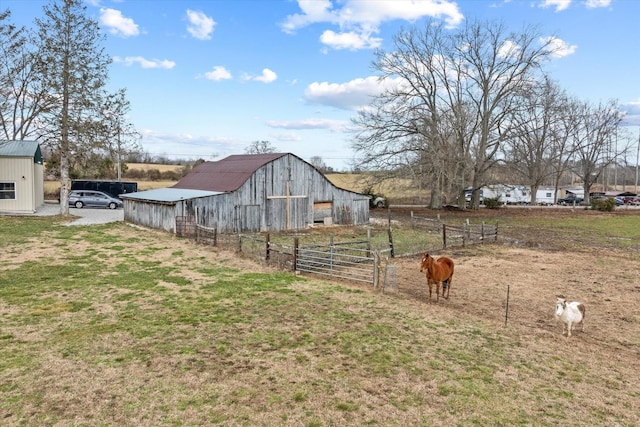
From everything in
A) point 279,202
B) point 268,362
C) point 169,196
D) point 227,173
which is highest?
point 227,173

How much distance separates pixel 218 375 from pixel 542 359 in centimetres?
609

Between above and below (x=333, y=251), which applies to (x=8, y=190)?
above

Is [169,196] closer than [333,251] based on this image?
No

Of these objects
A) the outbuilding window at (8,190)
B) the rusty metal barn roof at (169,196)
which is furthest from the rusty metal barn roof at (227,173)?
the outbuilding window at (8,190)

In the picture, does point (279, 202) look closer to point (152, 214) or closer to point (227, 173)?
point (227, 173)

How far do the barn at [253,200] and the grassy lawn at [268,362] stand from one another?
1119 cm

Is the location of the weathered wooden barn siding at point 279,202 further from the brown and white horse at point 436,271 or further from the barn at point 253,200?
the brown and white horse at point 436,271

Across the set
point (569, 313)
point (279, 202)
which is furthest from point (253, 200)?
point (569, 313)

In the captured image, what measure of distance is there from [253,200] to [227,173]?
12.7 ft

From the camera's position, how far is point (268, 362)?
7.43 meters

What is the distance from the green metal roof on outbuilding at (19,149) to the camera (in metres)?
29.2

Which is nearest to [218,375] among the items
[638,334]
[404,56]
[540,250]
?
[638,334]

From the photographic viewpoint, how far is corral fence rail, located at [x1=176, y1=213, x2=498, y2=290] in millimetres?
14086

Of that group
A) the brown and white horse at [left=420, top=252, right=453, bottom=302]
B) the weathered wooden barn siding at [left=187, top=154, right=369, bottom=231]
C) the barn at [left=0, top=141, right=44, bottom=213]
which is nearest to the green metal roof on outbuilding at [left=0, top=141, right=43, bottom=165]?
the barn at [left=0, top=141, right=44, bottom=213]
